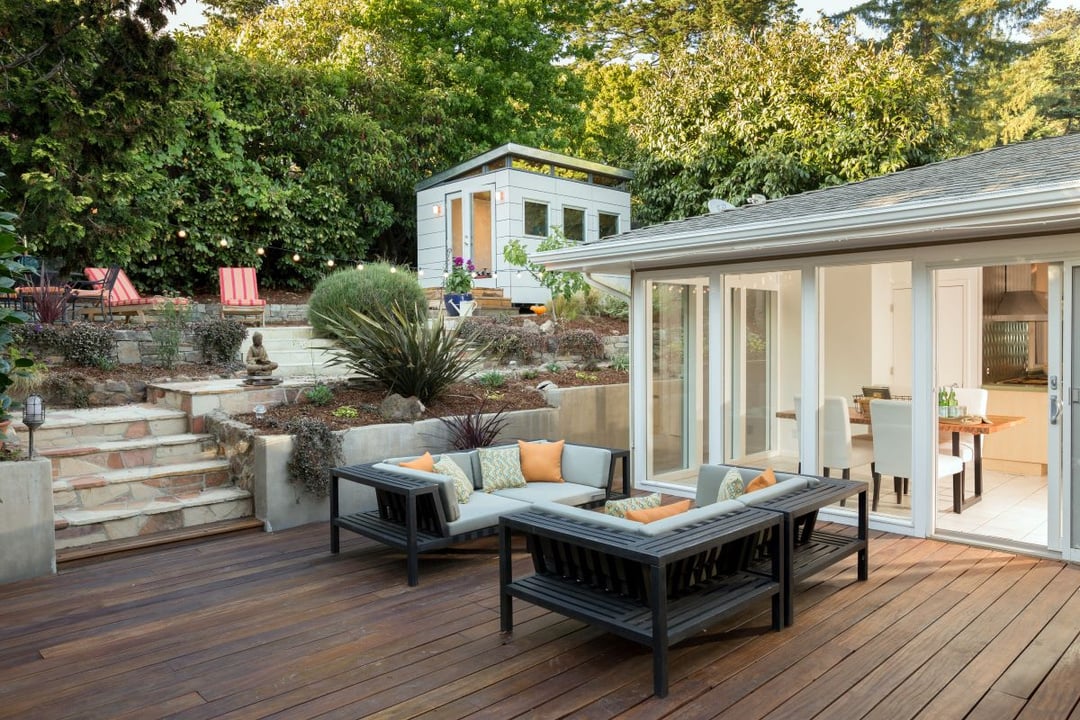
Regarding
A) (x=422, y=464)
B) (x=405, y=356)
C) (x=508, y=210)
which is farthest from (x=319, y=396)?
(x=508, y=210)

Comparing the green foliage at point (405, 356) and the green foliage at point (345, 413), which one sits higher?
the green foliage at point (405, 356)

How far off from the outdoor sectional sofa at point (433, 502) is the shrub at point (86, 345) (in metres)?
4.30

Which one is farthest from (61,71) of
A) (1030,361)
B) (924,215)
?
(1030,361)

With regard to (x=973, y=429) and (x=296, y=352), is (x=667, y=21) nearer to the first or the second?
(x=296, y=352)

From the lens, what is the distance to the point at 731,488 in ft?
14.3

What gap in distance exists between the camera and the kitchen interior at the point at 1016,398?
4.97 metres

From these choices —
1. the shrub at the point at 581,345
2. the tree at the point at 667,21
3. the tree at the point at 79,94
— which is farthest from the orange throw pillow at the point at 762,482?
the tree at the point at 667,21

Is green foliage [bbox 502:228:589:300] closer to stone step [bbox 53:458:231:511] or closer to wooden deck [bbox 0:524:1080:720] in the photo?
stone step [bbox 53:458:231:511]

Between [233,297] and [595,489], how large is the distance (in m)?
7.81

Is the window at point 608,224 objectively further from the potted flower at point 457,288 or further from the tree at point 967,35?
the tree at point 967,35

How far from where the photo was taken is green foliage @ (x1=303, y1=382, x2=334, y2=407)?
22.5ft

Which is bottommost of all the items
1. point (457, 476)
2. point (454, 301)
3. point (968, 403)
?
point (457, 476)

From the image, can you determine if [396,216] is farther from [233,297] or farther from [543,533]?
[543,533]

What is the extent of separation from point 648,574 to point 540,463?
2.65 m
